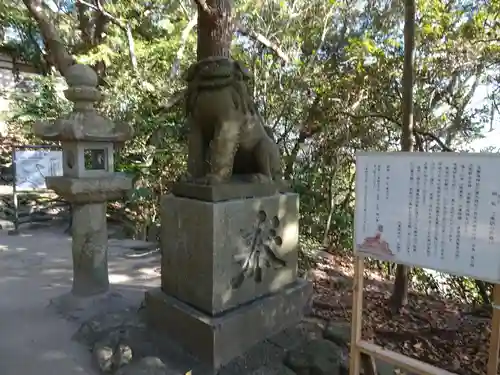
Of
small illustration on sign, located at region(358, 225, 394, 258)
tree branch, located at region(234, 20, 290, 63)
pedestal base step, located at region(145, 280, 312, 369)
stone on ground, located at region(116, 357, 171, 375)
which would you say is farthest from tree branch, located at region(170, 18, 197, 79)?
small illustration on sign, located at region(358, 225, 394, 258)

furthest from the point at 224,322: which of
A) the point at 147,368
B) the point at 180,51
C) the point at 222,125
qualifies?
the point at 180,51

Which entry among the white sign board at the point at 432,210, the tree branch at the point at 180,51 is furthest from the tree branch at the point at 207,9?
the tree branch at the point at 180,51

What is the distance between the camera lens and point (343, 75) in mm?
4938

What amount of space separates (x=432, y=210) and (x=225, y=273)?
1211mm

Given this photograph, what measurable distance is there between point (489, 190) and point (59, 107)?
7687 mm

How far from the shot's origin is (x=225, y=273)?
2.26 meters

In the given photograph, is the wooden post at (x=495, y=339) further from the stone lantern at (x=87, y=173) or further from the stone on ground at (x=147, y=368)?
the stone lantern at (x=87, y=173)

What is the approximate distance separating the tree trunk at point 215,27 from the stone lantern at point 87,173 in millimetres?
1270

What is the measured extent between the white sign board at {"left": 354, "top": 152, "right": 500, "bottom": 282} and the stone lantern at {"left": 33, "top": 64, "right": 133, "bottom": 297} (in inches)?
75.8

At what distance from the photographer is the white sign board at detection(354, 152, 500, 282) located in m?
1.49

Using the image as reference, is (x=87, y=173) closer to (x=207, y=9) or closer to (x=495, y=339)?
(x=207, y=9)

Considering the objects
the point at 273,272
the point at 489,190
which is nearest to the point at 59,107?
the point at 273,272

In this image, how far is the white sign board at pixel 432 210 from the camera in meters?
1.49

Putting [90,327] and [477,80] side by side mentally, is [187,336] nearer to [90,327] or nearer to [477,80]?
[90,327]
